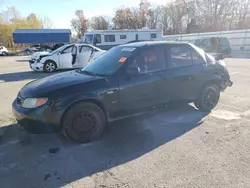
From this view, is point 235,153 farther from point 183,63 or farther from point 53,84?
point 53,84

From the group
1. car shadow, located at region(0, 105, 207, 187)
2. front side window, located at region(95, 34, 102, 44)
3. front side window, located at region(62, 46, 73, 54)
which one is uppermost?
front side window, located at region(95, 34, 102, 44)

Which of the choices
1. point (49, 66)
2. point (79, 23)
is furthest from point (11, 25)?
point (49, 66)

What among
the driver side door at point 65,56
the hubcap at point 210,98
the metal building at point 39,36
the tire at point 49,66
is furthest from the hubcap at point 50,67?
the metal building at point 39,36

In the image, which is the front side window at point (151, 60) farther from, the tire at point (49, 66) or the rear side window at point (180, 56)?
the tire at point (49, 66)

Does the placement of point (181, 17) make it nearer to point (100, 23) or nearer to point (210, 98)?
point (100, 23)

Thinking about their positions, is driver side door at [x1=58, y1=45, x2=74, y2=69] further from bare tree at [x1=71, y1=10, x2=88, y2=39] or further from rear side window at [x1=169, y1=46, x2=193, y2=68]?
bare tree at [x1=71, y1=10, x2=88, y2=39]

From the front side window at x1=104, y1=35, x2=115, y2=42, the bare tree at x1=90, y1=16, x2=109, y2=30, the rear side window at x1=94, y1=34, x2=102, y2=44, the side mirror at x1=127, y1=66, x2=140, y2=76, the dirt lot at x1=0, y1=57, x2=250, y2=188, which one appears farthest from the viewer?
the bare tree at x1=90, y1=16, x2=109, y2=30

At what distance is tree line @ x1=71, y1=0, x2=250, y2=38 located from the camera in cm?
4853

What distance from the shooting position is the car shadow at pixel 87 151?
2.89 meters

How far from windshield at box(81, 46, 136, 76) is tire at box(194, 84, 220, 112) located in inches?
77.7

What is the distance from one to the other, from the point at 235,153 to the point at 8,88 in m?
7.97

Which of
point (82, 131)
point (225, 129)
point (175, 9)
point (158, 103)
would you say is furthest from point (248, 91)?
point (175, 9)

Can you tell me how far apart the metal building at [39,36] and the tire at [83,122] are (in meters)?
39.1

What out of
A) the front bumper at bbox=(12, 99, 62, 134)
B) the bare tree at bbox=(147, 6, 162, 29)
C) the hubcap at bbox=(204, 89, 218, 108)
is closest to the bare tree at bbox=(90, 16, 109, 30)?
the bare tree at bbox=(147, 6, 162, 29)
